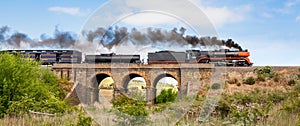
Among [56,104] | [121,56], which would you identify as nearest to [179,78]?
[121,56]

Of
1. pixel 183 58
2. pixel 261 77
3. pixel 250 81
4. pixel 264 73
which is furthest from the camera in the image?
pixel 183 58

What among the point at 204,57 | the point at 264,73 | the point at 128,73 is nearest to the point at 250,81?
the point at 264,73

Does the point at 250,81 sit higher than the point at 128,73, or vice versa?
the point at 128,73

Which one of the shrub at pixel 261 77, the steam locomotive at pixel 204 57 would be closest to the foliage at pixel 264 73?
Result: the shrub at pixel 261 77

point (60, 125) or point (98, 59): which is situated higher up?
point (98, 59)

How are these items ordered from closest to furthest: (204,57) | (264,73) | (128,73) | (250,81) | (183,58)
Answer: (250,81) → (264,73) → (183,58) → (204,57) → (128,73)

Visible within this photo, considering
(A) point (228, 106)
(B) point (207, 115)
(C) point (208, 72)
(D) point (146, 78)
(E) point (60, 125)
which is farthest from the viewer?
(D) point (146, 78)

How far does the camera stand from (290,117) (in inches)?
233

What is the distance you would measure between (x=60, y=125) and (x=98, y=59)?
2306 centimetres

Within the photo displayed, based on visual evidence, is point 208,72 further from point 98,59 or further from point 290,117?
point 290,117

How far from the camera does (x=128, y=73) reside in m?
27.6

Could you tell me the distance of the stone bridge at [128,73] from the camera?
2534cm

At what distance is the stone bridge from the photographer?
25344mm

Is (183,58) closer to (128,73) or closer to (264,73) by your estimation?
(128,73)
